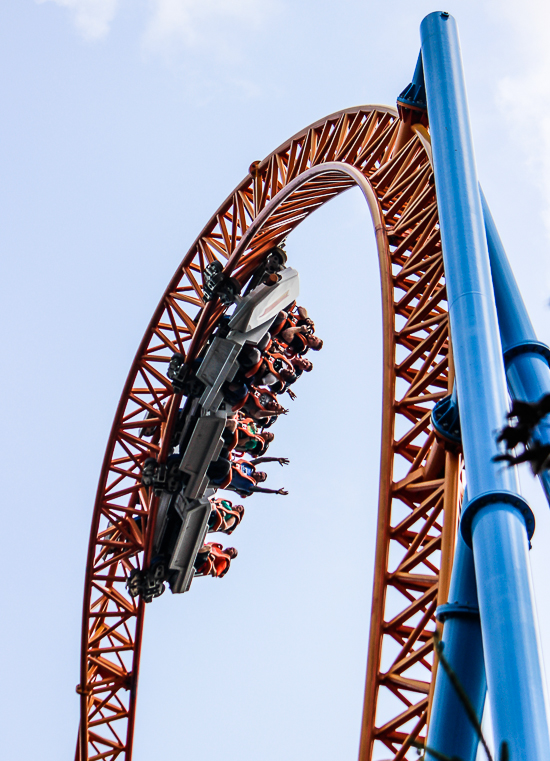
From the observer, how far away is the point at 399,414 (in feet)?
27.4

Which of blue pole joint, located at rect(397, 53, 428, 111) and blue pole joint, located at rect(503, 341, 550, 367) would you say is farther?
blue pole joint, located at rect(397, 53, 428, 111)

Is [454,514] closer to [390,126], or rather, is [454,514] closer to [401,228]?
[401,228]

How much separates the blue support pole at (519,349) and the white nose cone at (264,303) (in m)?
6.36

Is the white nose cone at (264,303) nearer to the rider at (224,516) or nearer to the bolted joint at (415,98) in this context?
the rider at (224,516)

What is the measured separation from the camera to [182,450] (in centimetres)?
1498

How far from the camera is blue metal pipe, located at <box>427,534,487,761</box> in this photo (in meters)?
5.23

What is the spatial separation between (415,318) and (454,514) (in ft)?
8.96

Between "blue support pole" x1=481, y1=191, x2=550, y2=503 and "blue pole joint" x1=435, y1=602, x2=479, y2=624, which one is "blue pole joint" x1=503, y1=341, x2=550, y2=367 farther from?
"blue pole joint" x1=435, y1=602, x2=479, y2=624

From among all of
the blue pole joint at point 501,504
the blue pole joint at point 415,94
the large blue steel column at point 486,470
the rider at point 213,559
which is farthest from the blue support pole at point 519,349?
the rider at point 213,559

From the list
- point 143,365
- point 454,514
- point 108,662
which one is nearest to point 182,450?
point 143,365

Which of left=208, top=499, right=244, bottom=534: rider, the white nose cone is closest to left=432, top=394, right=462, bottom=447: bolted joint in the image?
the white nose cone

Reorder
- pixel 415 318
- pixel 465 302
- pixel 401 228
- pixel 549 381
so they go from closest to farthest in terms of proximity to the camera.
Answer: pixel 465 302 < pixel 549 381 < pixel 415 318 < pixel 401 228

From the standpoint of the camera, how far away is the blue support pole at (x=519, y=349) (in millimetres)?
6660

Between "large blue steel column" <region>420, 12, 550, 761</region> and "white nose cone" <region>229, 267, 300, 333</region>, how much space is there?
21.5 feet
